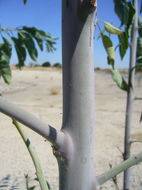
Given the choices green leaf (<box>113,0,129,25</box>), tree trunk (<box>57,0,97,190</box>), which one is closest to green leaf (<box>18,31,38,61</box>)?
green leaf (<box>113,0,129,25</box>)

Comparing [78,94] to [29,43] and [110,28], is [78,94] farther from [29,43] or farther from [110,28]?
[29,43]

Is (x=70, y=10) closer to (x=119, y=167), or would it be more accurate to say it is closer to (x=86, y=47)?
(x=86, y=47)

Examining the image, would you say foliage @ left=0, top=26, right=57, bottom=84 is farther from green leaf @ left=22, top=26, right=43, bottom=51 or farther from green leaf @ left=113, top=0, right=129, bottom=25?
green leaf @ left=113, top=0, right=129, bottom=25

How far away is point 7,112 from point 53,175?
1387mm

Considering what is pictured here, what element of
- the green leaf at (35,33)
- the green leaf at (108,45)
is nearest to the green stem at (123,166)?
the green leaf at (108,45)

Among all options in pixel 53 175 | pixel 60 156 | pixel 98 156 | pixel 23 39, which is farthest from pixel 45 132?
pixel 98 156

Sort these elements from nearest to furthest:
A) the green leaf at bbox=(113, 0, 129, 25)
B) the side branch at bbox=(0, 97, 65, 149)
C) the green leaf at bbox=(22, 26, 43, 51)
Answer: the side branch at bbox=(0, 97, 65, 149) → the green leaf at bbox=(113, 0, 129, 25) → the green leaf at bbox=(22, 26, 43, 51)

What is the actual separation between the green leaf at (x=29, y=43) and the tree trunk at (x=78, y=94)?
0.42 m

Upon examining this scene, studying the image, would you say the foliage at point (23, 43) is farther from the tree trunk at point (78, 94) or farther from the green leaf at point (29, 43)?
the tree trunk at point (78, 94)

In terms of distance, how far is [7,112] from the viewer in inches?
10.0

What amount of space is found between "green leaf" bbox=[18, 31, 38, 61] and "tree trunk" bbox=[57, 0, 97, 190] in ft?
1.39

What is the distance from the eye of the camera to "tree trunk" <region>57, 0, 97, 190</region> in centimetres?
25

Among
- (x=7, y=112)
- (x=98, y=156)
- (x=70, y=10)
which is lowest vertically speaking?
(x=98, y=156)

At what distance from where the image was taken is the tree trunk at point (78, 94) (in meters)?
0.25
